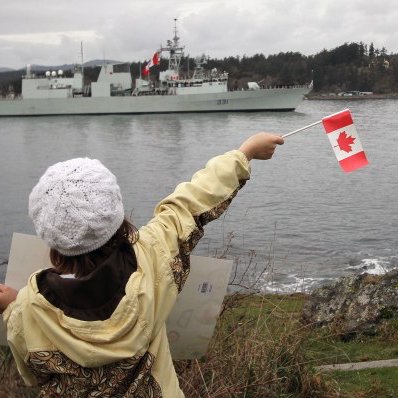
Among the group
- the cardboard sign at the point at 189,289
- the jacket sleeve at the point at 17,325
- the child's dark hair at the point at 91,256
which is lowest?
the cardboard sign at the point at 189,289

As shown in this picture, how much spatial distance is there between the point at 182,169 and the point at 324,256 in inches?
429

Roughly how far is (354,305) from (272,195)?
480 inches

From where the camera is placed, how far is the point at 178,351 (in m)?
2.71

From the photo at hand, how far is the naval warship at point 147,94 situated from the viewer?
5612 centimetres

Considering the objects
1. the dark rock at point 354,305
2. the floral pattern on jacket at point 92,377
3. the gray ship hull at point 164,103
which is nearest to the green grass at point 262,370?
the dark rock at point 354,305

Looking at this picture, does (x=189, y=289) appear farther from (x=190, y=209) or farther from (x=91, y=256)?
(x=91, y=256)

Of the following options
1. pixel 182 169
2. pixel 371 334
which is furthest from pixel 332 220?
pixel 371 334

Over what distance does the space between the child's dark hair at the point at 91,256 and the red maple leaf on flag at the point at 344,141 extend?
3.84 ft

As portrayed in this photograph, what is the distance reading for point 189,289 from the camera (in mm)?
2605

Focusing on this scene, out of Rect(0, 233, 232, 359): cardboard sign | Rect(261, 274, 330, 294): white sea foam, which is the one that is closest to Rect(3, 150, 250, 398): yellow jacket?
Rect(0, 233, 232, 359): cardboard sign

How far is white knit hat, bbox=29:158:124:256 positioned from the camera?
1670 mm

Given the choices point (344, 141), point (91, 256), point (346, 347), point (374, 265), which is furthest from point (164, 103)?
point (91, 256)

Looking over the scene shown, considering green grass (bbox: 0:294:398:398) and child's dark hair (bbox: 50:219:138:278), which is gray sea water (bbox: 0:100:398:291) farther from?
child's dark hair (bbox: 50:219:138:278)

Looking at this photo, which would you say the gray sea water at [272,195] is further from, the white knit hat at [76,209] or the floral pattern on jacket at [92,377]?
the white knit hat at [76,209]
